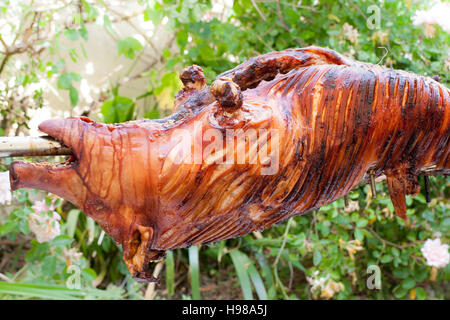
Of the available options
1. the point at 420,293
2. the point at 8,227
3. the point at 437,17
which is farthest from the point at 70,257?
the point at 437,17

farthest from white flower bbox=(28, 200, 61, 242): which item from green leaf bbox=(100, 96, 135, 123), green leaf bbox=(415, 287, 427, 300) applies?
green leaf bbox=(415, 287, 427, 300)

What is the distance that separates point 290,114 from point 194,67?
0.15 meters

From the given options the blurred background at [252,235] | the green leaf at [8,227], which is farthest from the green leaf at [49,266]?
the green leaf at [8,227]

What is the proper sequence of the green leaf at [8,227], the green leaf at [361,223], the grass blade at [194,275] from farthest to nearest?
the grass blade at [194,275] → the green leaf at [361,223] → the green leaf at [8,227]

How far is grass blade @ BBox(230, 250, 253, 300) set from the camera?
1560 mm

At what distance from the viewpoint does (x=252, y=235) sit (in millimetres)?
1795

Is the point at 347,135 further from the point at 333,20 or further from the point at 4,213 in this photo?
the point at 4,213

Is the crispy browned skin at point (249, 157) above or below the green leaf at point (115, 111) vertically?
below

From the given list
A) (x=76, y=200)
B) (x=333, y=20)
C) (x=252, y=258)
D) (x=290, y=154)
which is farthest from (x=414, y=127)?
(x=252, y=258)

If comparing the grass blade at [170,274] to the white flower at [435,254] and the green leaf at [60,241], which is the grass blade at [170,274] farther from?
the white flower at [435,254]

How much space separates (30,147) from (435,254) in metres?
1.25

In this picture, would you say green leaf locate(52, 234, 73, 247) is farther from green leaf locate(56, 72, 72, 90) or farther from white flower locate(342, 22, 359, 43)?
white flower locate(342, 22, 359, 43)

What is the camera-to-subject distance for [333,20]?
5.35ft

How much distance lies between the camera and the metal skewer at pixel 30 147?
44 cm
